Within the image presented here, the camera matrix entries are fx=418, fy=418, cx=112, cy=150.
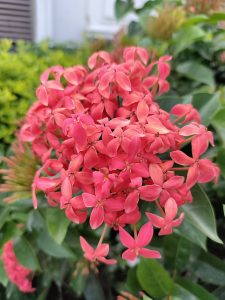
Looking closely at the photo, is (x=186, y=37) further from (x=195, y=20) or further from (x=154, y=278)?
(x=154, y=278)

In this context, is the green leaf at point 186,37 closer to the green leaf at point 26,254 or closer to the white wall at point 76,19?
the green leaf at point 26,254

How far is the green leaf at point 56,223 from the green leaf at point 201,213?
0.18 metres

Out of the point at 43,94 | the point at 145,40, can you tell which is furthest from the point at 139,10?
the point at 43,94

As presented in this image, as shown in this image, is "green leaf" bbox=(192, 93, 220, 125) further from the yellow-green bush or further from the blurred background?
the yellow-green bush

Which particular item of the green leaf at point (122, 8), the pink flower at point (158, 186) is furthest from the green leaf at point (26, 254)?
the green leaf at point (122, 8)

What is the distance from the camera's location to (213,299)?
55 cm

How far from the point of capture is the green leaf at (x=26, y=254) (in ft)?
2.16

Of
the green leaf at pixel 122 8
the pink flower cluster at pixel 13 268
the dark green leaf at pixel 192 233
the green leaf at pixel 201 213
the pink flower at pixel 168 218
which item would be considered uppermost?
the green leaf at pixel 122 8

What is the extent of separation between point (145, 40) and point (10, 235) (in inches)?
19.0

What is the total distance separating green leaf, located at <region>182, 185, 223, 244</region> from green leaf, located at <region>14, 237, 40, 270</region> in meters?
0.28

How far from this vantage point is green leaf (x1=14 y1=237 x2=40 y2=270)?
659 mm

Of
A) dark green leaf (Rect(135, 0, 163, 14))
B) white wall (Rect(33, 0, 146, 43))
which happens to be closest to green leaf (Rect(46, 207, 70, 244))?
dark green leaf (Rect(135, 0, 163, 14))

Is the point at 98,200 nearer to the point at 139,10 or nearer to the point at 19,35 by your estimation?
the point at 139,10

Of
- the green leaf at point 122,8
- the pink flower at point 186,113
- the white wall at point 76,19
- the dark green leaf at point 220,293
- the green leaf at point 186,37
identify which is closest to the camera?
the pink flower at point 186,113
